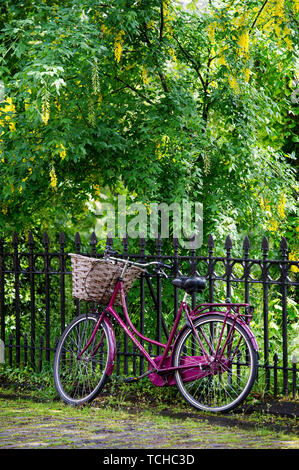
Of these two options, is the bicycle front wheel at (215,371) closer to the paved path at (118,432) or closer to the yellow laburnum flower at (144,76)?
the paved path at (118,432)

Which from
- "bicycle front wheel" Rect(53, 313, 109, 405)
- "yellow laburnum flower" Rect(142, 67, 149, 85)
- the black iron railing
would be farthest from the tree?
"bicycle front wheel" Rect(53, 313, 109, 405)

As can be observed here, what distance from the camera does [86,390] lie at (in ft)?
20.2

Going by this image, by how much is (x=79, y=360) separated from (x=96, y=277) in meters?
0.81

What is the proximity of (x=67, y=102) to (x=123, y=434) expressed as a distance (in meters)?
3.93

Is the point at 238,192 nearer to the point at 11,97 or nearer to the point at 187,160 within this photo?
the point at 187,160

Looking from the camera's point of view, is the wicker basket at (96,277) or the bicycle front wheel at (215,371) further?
the wicker basket at (96,277)

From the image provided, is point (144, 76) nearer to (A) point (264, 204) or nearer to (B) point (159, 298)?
(A) point (264, 204)

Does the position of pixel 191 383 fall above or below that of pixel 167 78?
below

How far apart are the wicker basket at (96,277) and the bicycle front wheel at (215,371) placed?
729mm

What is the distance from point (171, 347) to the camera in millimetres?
5723

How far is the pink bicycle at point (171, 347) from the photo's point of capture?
5.32 metres

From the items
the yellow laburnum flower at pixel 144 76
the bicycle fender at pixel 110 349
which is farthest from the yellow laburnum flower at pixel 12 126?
the bicycle fender at pixel 110 349

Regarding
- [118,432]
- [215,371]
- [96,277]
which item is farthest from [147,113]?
[118,432]
